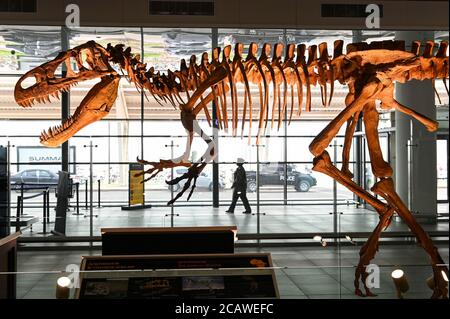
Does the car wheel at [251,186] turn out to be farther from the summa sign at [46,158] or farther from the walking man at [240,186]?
the summa sign at [46,158]

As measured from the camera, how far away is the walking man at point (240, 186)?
9.98 metres

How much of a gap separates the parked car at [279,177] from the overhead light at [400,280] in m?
7.80

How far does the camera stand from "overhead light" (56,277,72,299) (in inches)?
126

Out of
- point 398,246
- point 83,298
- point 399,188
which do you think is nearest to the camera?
point 83,298

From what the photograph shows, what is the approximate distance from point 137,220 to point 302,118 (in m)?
3.99

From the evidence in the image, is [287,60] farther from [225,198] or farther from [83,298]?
[225,198]

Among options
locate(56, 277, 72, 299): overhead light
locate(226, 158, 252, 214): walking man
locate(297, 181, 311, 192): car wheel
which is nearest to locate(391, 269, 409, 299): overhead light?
locate(56, 277, 72, 299): overhead light

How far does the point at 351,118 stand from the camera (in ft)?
15.9

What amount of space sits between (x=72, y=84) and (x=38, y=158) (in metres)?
6.93

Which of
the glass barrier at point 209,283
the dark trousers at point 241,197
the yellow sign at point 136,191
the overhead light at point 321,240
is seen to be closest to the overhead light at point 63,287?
the glass barrier at point 209,283

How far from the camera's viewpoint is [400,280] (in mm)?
3523

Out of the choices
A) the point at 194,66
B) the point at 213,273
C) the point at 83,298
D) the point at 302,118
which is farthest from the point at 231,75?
the point at 302,118

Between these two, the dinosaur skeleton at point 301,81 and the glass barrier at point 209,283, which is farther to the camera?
the dinosaur skeleton at point 301,81

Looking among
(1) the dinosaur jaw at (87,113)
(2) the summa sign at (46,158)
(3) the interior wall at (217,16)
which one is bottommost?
(2) the summa sign at (46,158)
